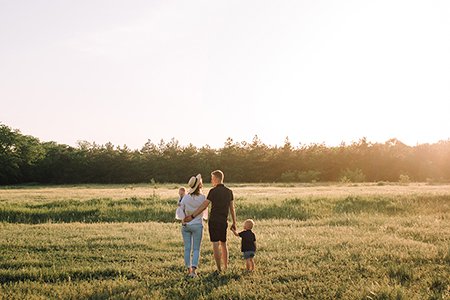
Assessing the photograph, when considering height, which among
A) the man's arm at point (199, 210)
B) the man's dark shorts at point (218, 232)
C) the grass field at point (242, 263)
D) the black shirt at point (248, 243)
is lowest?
the grass field at point (242, 263)

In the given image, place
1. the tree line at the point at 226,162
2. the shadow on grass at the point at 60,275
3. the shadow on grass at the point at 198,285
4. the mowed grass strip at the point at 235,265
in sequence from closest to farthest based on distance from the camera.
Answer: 1. the shadow on grass at the point at 198,285
2. the mowed grass strip at the point at 235,265
3. the shadow on grass at the point at 60,275
4. the tree line at the point at 226,162

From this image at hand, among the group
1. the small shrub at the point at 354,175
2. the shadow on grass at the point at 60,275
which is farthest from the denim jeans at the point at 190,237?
the small shrub at the point at 354,175

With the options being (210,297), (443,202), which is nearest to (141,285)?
(210,297)

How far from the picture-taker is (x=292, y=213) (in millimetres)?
25484

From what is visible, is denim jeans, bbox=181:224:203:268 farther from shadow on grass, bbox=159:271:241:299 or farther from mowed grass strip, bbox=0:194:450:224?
mowed grass strip, bbox=0:194:450:224

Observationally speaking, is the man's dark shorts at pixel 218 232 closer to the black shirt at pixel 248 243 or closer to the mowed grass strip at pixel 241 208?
the black shirt at pixel 248 243

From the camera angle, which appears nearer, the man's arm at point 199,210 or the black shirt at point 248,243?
the man's arm at point 199,210

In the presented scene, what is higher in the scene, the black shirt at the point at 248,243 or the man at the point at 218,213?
the man at the point at 218,213

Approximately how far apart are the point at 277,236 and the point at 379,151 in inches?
2511

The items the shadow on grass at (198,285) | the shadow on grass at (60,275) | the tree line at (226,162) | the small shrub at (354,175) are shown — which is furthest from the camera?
the tree line at (226,162)

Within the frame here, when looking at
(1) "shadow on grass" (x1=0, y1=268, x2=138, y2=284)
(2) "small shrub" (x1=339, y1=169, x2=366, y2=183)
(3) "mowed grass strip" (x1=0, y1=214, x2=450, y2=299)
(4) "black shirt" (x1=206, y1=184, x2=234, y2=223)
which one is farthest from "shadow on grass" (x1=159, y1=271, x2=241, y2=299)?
(2) "small shrub" (x1=339, y1=169, x2=366, y2=183)

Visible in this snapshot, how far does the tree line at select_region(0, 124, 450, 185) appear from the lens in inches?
2867

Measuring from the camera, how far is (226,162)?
78.3m

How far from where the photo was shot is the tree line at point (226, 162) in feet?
239
